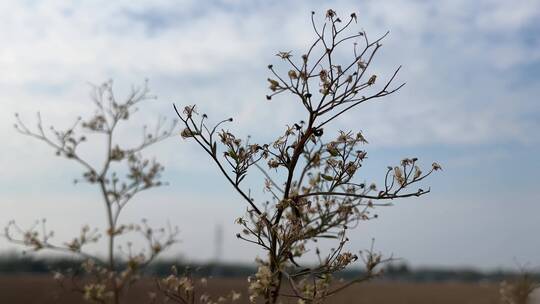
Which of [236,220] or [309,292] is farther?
[309,292]

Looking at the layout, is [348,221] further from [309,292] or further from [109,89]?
[109,89]

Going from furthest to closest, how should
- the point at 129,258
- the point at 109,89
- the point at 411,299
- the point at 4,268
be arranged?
the point at 4,268
the point at 411,299
the point at 109,89
the point at 129,258

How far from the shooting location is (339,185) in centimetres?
283

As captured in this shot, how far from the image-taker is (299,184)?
353 cm

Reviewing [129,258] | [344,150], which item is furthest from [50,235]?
[344,150]

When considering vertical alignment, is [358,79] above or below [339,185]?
above

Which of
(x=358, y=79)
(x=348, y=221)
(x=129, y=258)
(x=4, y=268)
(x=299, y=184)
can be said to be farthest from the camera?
(x=4, y=268)

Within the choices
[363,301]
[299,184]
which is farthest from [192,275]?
[363,301]

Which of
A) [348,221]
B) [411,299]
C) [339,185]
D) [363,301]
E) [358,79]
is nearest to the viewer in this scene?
[358,79]

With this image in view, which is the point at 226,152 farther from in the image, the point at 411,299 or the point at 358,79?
the point at 411,299

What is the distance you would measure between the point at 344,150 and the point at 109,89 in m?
3.55

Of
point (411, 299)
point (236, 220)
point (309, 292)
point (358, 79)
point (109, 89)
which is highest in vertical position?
point (109, 89)

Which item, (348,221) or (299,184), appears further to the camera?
(299,184)

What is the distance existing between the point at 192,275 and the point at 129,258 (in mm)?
1577
